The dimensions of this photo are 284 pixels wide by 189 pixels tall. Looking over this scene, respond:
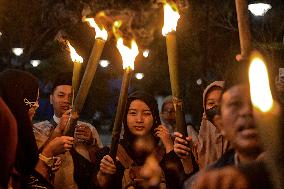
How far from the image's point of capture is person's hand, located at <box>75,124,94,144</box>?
512cm

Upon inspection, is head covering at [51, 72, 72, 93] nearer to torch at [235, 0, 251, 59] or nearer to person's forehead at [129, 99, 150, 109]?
person's forehead at [129, 99, 150, 109]

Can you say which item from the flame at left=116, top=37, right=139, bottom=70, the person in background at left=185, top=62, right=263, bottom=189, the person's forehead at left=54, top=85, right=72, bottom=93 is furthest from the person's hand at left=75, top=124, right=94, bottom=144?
the person in background at left=185, top=62, right=263, bottom=189

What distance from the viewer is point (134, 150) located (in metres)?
4.34

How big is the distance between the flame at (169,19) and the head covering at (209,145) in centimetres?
157

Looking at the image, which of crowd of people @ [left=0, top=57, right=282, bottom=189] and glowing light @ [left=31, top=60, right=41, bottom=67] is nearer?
crowd of people @ [left=0, top=57, right=282, bottom=189]

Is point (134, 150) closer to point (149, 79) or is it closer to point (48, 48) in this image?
point (48, 48)

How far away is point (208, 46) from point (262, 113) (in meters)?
18.6

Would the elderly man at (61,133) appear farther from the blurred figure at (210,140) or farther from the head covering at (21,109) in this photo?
the blurred figure at (210,140)

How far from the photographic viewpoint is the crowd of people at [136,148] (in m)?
2.19

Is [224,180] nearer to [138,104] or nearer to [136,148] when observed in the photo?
[136,148]

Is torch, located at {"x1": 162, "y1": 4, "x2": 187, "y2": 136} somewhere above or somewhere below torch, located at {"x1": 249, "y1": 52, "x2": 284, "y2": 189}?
above

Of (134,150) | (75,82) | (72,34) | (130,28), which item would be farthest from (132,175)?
(72,34)

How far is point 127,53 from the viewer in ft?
10.2

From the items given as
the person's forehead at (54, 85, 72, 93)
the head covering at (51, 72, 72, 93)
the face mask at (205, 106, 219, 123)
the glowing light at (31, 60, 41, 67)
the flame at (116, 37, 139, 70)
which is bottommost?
the face mask at (205, 106, 219, 123)
